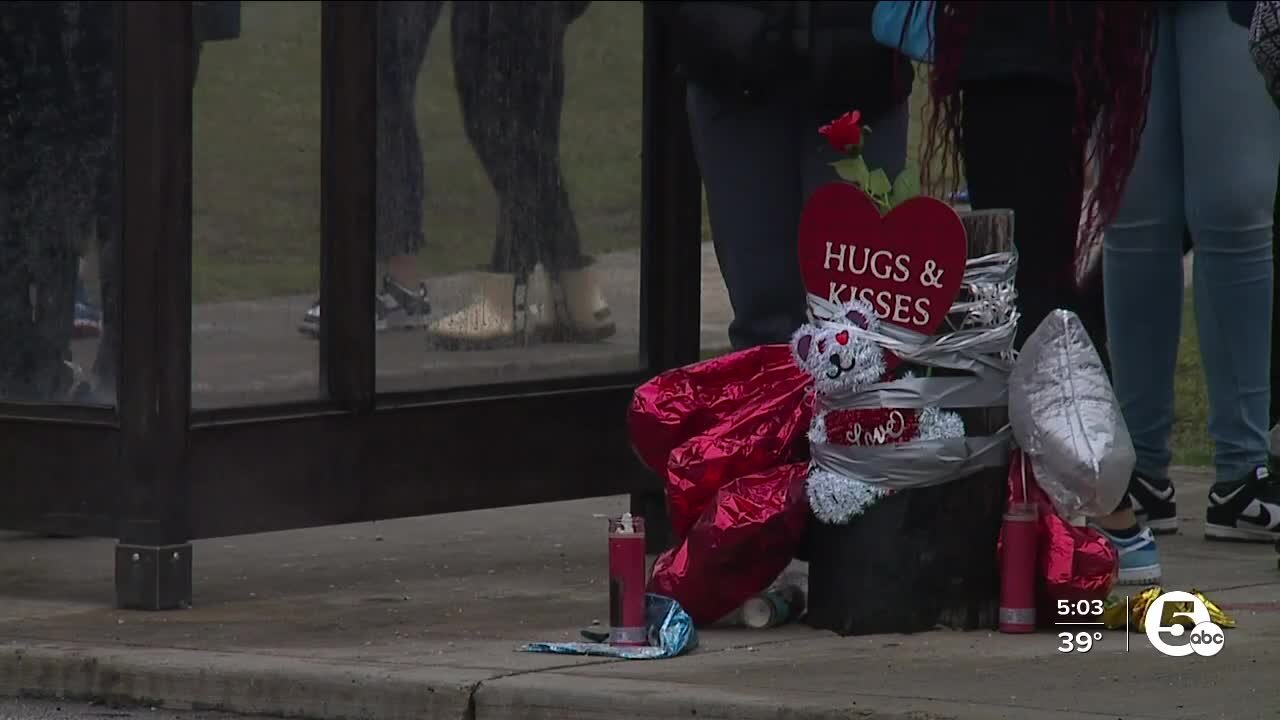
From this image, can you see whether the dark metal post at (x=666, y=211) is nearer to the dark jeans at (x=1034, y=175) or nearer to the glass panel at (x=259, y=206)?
the glass panel at (x=259, y=206)

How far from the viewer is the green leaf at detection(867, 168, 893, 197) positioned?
5238 millimetres

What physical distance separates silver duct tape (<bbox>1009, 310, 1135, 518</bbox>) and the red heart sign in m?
0.22

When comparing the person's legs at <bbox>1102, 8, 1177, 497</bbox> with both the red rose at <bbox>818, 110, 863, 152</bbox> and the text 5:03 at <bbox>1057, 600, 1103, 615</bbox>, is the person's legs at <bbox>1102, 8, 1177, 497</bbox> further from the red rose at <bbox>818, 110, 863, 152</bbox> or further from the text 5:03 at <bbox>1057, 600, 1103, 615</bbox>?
the text 5:03 at <bbox>1057, 600, 1103, 615</bbox>

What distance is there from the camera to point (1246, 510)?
645 centimetres

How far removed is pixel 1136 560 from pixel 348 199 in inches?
70.6

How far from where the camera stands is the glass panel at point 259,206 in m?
5.95

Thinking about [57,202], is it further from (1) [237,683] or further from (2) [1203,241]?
(2) [1203,241]

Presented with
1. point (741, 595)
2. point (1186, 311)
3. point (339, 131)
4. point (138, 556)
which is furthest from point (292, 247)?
point (1186, 311)

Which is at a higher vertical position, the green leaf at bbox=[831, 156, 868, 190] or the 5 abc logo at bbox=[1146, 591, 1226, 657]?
the green leaf at bbox=[831, 156, 868, 190]

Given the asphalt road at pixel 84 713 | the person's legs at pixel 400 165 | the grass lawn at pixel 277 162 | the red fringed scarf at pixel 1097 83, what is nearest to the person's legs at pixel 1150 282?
the red fringed scarf at pixel 1097 83

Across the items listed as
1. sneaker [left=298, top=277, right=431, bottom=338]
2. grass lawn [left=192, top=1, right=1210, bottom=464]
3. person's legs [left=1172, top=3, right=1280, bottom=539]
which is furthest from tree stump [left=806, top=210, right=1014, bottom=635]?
sneaker [left=298, top=277, right=431, bottom=338]

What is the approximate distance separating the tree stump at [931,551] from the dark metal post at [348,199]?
124cm

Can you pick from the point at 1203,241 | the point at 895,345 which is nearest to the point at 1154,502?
the point at 1203,241

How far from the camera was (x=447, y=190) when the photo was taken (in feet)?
20.8
